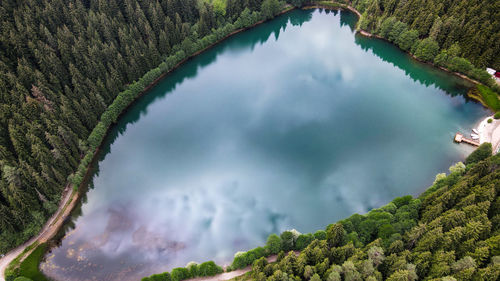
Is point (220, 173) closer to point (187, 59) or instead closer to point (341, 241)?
point (341, 241)

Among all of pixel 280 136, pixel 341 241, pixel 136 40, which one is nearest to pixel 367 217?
pixel 341 241

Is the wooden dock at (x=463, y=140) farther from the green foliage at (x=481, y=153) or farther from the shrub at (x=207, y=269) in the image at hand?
the shrub at (x=207, y=269)

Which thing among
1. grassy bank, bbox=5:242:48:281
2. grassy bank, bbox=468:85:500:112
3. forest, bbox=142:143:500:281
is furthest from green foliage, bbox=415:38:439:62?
grassy bank, bbox=5:242:48:281

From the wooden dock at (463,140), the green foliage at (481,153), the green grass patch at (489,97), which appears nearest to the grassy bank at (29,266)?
the green foliage at (481,153)

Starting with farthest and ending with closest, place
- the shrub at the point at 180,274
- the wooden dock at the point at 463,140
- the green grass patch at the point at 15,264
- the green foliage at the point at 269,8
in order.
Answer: the green foliage at the point at 269,8 < the wooden dock at the point at 463,140 < the green grass patch at the point at 15,264 < the shrub at the point at 180,274

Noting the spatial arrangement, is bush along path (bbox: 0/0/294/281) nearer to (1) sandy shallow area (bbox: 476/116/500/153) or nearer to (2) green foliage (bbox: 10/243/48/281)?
(2) green foliage (bbox: 10/243/48/281)

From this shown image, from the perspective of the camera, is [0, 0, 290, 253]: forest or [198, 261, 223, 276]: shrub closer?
[198, 261, 223, 276]: shrub
